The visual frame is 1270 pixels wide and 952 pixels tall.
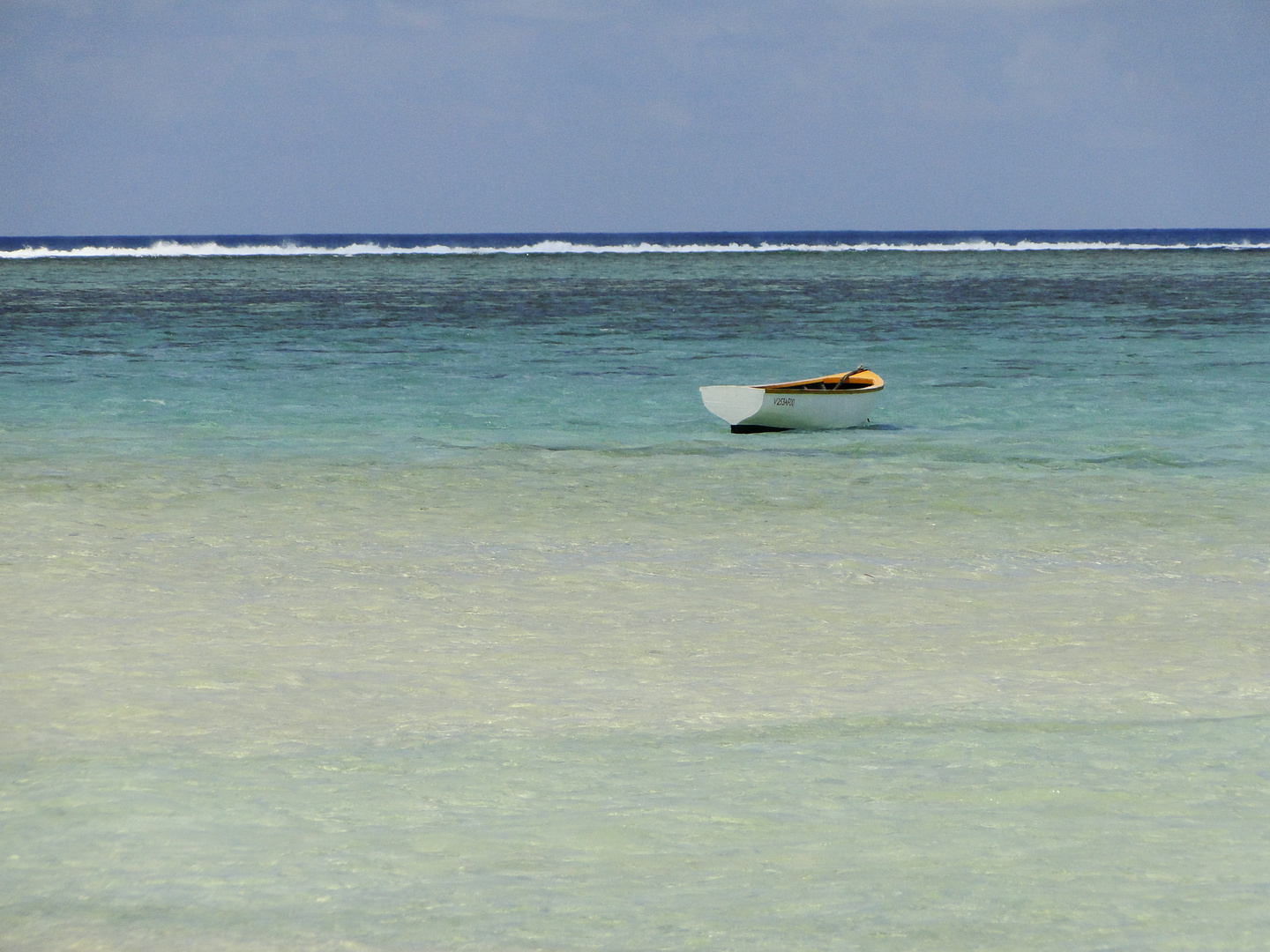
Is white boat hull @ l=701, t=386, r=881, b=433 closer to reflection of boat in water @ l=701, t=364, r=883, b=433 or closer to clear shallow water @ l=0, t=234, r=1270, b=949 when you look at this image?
reflection of boat in water @ l=701, t=364, r=883, b=433

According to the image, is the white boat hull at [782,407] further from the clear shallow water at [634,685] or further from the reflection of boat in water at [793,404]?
the clear shallow water at [634,685]

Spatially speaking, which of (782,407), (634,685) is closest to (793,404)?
(782,407)

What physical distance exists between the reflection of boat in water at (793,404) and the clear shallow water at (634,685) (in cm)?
34

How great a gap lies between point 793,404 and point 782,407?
132 mm

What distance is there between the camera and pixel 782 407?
17828 mm

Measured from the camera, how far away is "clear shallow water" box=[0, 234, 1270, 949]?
462 cm

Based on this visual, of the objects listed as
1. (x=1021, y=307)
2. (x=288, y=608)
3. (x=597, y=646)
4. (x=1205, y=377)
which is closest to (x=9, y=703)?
(x=288, y=608)

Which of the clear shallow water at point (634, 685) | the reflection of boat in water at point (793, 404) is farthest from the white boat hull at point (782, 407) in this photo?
the clear shallow water at point (634, 685)

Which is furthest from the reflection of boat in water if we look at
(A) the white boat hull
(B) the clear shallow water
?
(B) the clear shallow water

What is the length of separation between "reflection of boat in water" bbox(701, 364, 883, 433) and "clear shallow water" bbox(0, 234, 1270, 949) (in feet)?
1.10

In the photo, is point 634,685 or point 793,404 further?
point 793,404

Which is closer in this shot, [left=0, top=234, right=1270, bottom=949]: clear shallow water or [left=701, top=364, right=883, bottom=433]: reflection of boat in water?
[left=0, top=234, right=1270, bottom=949]: clear shallow water

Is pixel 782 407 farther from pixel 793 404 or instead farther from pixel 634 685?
pixel 634 685

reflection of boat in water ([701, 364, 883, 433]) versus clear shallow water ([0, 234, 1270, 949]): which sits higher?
reflection of boat in water ([701, 364, 883, 433])
